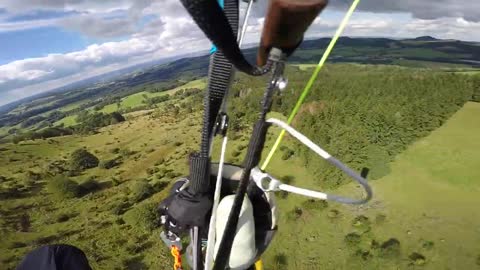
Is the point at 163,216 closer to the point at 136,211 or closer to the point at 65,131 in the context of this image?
the point at 136,211

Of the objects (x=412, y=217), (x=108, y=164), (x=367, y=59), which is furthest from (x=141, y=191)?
(x=367, y=59)

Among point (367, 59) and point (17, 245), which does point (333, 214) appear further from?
point (367, 59)

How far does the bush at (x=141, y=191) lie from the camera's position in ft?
198

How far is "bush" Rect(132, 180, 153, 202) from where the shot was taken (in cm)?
6028

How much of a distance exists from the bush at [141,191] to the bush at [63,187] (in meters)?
10.6

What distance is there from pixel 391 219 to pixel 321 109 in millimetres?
22258

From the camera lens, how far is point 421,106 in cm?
7169

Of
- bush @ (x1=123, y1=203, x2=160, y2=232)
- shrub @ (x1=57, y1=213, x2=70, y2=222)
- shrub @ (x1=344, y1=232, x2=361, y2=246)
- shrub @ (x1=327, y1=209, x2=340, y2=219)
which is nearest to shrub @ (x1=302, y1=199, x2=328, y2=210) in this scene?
shrub @ (x1=327, y1=209, x2=340, y2=219)

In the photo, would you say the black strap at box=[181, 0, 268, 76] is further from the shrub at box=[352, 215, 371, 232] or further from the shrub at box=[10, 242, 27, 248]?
the shrub at box=[10, 242, 27, 248]

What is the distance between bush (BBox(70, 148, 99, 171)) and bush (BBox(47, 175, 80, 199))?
2796mm

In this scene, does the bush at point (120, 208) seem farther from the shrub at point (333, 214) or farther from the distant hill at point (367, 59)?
the shrub at point (333, 214)

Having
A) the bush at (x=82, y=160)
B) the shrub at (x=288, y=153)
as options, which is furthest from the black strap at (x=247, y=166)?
the bush at (x=82, y=160)

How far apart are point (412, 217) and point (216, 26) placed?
194 ft

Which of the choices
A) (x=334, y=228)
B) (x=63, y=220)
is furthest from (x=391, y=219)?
(x=63, y=220)
